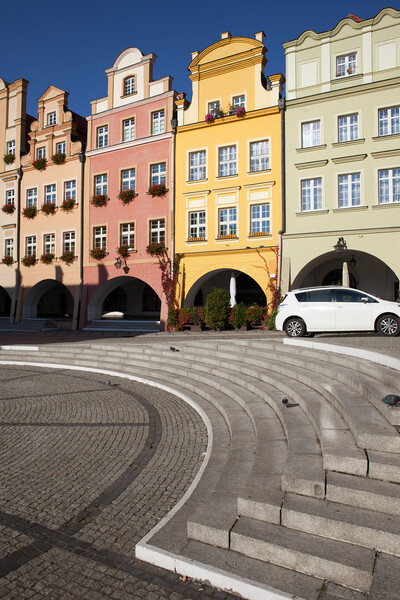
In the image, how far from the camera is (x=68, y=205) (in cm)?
2684

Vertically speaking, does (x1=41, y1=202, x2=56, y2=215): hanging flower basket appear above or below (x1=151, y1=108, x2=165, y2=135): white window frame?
below

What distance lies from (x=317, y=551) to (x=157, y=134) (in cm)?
2438

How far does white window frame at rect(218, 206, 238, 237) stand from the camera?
22.1m

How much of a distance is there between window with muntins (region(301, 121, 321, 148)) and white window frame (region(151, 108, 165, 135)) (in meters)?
8.28

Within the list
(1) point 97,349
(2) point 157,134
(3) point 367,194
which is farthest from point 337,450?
(2) point 157,134

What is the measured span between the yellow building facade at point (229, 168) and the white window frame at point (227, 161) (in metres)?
0.05

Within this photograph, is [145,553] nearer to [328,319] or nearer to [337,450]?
[337,450]

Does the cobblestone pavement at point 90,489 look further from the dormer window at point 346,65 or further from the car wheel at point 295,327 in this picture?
the dormer window at point 346,65

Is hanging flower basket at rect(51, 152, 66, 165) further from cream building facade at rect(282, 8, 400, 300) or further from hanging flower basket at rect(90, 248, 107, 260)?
cream building facade at rect(282, 8, 400, 300)

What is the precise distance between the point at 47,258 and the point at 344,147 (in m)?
18.6

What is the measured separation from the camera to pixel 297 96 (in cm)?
2072

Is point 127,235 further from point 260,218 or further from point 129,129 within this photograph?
point 260,218

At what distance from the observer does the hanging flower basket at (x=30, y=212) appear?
2831 centimetres

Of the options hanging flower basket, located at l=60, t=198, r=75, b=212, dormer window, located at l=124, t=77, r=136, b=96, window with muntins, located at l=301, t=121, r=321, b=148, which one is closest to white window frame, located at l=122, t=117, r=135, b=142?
dormer window, located at l=124, t=77, r=136, b=96
